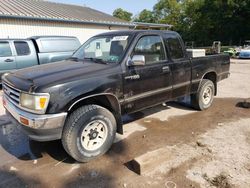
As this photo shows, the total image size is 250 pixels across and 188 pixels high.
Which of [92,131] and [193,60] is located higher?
[193,60]

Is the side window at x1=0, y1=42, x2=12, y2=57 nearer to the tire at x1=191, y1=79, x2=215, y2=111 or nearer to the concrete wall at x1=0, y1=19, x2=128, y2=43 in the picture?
the concrete wall at x1=0, y1=19, x2=128, y2=43

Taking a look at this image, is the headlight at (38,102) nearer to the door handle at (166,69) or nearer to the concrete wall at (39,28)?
the door handle at (166,69)

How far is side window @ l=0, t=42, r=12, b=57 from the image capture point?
810 cm

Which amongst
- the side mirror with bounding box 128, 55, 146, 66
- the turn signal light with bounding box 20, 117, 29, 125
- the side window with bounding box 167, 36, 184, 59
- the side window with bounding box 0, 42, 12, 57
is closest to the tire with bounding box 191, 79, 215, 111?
the side window with bounding box 167, 36, 184, 59

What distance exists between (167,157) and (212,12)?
44202mm

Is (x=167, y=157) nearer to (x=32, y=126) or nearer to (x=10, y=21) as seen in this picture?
(x=32, y=126)

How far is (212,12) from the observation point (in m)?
41.5

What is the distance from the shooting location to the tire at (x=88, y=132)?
10.2 ft

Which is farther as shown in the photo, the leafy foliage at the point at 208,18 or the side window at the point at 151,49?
the leafy foliage at the point at 208,18

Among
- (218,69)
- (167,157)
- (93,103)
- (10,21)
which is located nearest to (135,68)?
(93,103)

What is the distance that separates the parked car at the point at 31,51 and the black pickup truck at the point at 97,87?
492 centimetres

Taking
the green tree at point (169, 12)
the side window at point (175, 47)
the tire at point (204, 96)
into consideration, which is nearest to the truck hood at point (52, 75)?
the side window at point (175, 47)

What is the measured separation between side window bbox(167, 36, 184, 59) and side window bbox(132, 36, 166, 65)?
0.25 metres

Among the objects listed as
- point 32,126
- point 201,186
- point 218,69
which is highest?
point 218,69
